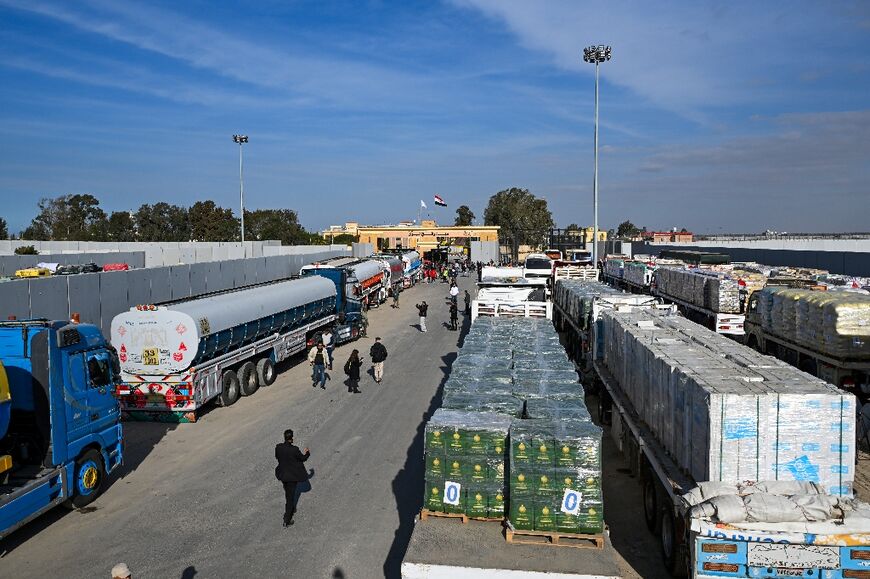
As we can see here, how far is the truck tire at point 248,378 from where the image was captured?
62.8 feet

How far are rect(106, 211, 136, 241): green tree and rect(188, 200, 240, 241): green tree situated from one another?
280 inches

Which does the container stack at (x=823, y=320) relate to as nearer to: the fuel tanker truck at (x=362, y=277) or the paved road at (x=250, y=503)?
the paved road at (x=250, y=503)

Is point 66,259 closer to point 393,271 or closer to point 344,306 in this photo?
point 344,306

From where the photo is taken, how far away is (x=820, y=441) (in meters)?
7.60

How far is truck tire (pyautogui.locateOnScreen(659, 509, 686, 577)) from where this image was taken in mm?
8180

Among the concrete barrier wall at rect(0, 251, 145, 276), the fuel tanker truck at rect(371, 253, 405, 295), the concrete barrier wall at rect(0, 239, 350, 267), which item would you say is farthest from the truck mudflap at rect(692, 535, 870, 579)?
the fuel tanker truck at rect(371, 253, 405, 295)

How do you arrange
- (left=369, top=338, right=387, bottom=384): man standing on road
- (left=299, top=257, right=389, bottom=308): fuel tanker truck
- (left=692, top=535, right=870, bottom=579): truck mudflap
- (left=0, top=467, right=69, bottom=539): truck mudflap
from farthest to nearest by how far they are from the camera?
(left=299, top=257, right=389, bottom=308): fuel tanker truck, (left=369, top=338, right=387, bottom=384): man standing on road, (left=0, top=467, right=69, bottom=539): truck mudflap, (left=692, top=535, right=870, bottom=579): truck mudflap

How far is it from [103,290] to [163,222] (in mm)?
73155

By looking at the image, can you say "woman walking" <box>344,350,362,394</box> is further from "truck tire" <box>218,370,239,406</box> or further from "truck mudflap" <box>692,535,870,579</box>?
"truck mudflap" <box>692,535,870,579</box>

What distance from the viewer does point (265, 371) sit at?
67.8 ft

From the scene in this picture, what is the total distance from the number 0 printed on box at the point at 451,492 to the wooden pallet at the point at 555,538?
2.34ft

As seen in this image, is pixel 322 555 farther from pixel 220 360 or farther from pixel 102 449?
pixel 220 360

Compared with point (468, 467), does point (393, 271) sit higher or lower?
A: higher

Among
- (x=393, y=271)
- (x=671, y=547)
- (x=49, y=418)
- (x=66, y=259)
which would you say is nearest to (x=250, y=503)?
(x=49, y=418)
